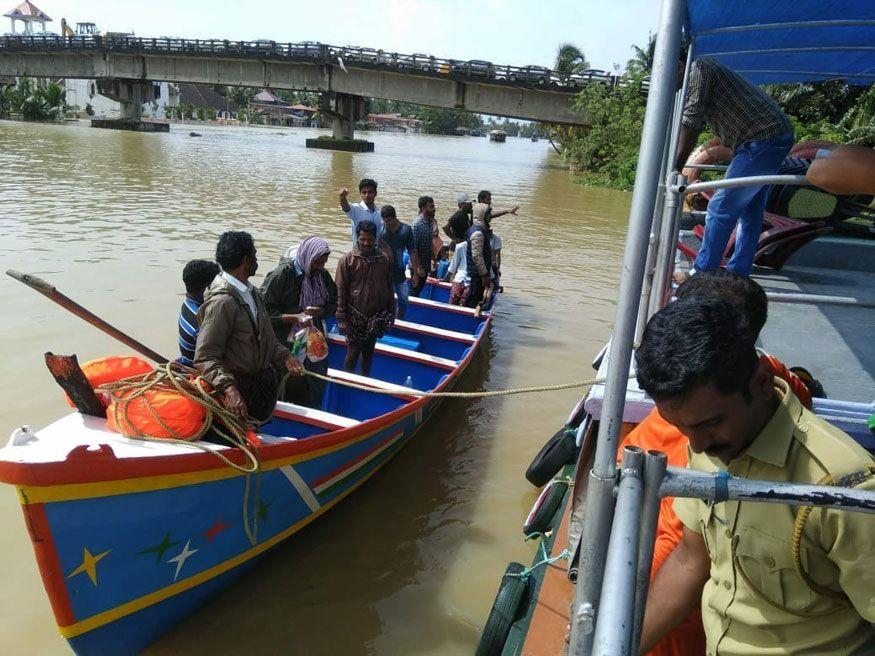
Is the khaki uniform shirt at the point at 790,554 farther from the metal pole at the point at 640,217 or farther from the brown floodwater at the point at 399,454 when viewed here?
the brown floodwater at the point at 399,454

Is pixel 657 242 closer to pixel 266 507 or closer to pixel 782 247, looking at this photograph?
pixel 266 507

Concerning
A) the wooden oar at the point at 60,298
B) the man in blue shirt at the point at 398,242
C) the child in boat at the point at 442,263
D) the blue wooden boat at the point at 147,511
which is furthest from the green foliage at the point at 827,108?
the wooden oar at the point at 60,298

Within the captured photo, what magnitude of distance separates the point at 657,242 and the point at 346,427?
7.13 ft

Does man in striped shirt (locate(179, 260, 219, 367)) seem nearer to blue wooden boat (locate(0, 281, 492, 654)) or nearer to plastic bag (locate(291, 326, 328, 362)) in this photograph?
blue wooden boat (locate(0, 281, 492, 654))

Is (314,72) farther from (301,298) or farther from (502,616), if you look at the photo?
(502,616)

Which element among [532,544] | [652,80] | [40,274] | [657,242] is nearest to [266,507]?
[532,544]

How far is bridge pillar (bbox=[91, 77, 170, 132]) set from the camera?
1686 inches

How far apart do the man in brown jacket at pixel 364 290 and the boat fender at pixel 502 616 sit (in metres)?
2.65

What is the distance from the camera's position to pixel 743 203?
3641mm

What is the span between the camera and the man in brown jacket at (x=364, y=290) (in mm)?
5391

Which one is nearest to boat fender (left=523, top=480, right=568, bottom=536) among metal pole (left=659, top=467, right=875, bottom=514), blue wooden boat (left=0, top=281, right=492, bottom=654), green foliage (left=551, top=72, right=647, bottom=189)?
blue wooden boat (left=0, top=281, right=492, bottom=654)

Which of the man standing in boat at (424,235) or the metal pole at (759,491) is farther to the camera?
the man standing in boat at (424,235)

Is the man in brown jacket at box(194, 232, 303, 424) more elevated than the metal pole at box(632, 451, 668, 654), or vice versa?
the metal pole at box(632, 451, 668, 654)

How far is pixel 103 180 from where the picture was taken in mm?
20547
